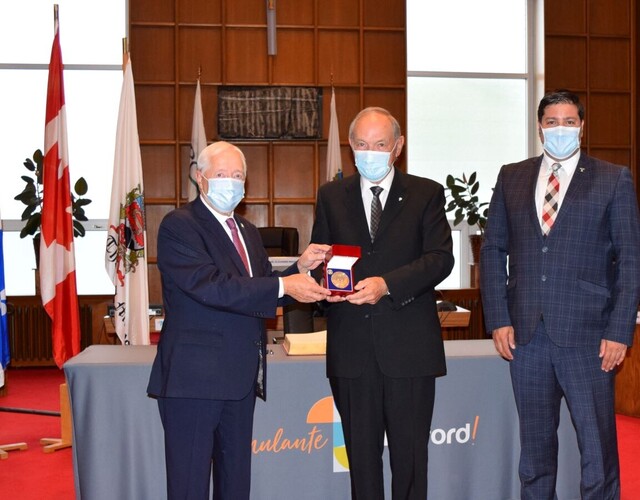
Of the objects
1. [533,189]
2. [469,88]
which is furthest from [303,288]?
[469,88]

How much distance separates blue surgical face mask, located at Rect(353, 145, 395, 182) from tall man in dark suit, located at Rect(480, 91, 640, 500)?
20.3 inches

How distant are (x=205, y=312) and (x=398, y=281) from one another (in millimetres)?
615

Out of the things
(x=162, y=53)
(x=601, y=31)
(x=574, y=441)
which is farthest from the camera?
(x=601, y=31)

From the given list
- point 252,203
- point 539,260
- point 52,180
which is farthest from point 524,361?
point 252,203

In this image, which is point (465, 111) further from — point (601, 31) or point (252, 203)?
point (252, 203)

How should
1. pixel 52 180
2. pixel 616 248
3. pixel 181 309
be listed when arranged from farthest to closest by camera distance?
pixel 52 180 → pixel 616 248 → pixel 181 309

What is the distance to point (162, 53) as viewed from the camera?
794 cm

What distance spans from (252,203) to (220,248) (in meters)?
5.76

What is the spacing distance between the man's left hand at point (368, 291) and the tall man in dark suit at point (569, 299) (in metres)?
0.56

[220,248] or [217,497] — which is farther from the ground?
[220,248]

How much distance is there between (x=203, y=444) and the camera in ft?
7.86

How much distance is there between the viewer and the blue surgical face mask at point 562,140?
2.64 meters

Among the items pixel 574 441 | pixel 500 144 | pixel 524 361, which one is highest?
pixel 500 144

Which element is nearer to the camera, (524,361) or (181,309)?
(181,309)
